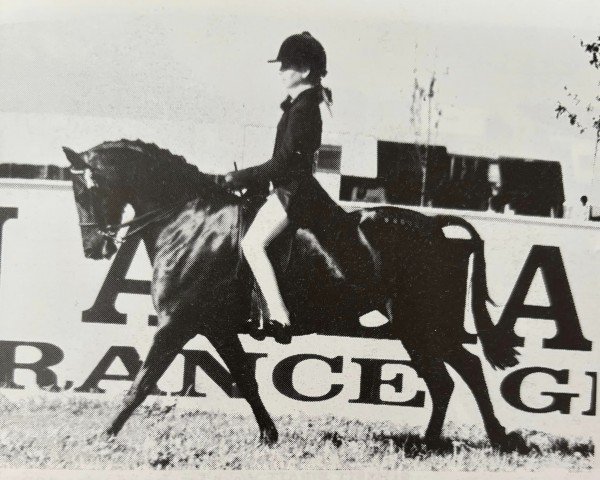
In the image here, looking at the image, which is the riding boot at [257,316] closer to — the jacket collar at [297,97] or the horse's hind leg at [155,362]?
the horse's hind leg at [155,362]

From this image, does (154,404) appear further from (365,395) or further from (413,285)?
(413,285)

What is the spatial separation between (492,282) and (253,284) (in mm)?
1107

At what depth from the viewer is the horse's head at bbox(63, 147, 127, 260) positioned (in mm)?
2730

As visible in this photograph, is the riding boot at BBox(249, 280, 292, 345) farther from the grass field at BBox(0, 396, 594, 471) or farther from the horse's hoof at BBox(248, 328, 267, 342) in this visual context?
the grass field at BBox(0, 396, 594, 471)

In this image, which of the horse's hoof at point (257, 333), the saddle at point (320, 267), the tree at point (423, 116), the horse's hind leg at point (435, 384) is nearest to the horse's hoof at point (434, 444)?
the horse's hind leg at point (435, 384)

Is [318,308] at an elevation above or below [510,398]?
above

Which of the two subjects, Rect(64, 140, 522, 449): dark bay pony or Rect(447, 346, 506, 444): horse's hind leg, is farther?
Rect(447, 346, 506, 444): horse's hind leg

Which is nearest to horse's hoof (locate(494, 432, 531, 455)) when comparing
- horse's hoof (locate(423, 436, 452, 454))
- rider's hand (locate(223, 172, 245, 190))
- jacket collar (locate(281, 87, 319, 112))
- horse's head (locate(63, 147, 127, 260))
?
horse's hoof (locate(423, 436, 452, 454))

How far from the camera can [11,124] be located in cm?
272

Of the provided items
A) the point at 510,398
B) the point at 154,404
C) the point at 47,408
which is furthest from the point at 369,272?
the point at 47,408

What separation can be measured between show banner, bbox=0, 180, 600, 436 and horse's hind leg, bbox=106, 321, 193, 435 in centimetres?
4

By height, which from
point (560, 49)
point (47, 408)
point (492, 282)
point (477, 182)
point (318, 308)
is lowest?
point (47, 408)

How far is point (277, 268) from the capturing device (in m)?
2.74

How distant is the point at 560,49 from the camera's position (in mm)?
2855
